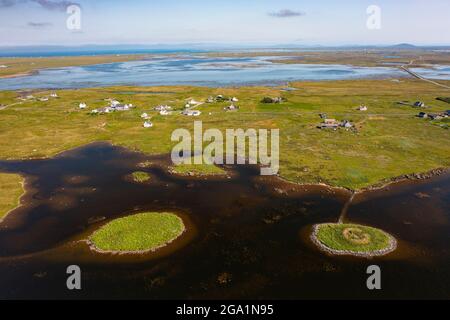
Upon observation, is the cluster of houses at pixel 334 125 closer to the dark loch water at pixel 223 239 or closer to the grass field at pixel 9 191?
the dark loch water at pixel 223 239

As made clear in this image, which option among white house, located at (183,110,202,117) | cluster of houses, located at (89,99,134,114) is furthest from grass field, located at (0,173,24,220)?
white house, located at (183,110,202,117)

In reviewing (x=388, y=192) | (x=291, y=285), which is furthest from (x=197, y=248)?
(x=388, y=192)

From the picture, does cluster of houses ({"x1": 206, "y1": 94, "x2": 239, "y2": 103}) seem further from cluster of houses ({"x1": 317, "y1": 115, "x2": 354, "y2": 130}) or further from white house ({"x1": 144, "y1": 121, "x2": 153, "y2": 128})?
cluster of houses ({"x1": 317, "y1": 115, "x2": 354, "y2": 130})

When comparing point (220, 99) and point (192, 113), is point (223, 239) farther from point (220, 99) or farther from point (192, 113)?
point (220, 99)

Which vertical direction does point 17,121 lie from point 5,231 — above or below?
above

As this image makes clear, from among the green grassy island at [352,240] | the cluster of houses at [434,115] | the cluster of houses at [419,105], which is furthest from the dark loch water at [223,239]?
the cluster of houses at [419,105]

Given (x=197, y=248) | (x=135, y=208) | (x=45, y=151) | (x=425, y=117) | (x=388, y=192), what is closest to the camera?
(x=197, y=248)
